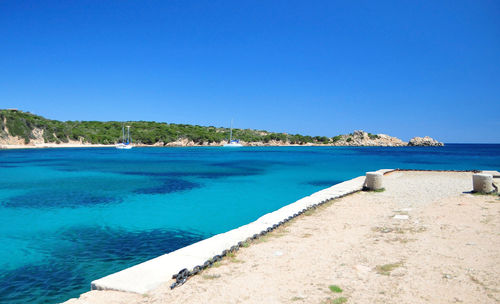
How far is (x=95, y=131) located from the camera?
10794 centimetres

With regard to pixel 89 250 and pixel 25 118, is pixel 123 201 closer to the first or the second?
pixel 89 250

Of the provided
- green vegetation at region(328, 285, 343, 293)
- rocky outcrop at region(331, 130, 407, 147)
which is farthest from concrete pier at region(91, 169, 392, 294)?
rocky outcrop at region(331, 130, 407, 147)

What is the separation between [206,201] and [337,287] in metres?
12.1

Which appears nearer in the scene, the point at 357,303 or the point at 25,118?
the point at 357,303

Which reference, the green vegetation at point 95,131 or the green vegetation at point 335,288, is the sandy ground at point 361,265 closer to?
the green vegetation at point 335,288

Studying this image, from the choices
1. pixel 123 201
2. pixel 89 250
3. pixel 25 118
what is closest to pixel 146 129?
pixel 25 118

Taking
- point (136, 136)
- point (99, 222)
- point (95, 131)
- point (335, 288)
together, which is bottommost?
point (99, 222)

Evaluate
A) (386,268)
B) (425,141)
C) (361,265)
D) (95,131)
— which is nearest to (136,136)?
(95,131)

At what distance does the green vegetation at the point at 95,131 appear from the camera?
83.5 meters

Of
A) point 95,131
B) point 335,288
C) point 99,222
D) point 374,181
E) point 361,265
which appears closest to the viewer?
point 335,288

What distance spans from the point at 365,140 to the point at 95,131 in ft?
408

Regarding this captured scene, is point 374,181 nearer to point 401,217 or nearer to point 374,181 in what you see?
point 374,181

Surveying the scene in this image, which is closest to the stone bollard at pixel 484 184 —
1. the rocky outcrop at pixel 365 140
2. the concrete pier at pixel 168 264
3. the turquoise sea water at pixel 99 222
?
the turquoise sea water at pixel 99 222

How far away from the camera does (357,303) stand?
4.09m
